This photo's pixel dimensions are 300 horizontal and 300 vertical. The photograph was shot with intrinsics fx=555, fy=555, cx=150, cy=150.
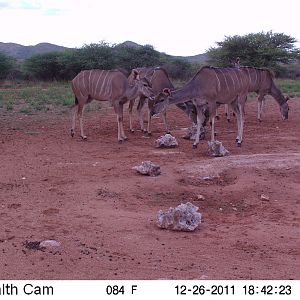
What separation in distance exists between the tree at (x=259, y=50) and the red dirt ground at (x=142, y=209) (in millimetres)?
24372

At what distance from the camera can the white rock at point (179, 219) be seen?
6762 mm

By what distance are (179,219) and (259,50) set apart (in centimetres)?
3094

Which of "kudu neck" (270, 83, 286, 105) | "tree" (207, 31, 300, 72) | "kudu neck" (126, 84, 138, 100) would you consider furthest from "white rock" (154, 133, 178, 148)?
"tree" (207, 31, 300, 72)

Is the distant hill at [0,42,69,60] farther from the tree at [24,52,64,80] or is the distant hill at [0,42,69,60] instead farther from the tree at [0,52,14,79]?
the tree at [24,52,64,80]

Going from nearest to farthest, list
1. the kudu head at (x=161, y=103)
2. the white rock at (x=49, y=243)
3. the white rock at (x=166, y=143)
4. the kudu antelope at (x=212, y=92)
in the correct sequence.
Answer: the white rock at (x=49, y=243) < the white rock at (x=166, y=143) < the kudu antelope at (x=212, y=92) < the kudu head at (x=161, y=103)

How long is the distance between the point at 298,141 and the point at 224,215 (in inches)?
225

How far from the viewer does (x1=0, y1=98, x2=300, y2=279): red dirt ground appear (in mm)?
5645

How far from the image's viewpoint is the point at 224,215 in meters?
7.52

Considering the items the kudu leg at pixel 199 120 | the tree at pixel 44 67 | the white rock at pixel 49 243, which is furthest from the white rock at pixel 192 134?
the tree at pixel 44 67

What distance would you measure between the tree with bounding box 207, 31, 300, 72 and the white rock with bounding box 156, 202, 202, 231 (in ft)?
100

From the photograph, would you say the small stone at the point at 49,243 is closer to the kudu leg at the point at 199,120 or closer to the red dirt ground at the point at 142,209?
the red dirt ground at the point at 142,209
